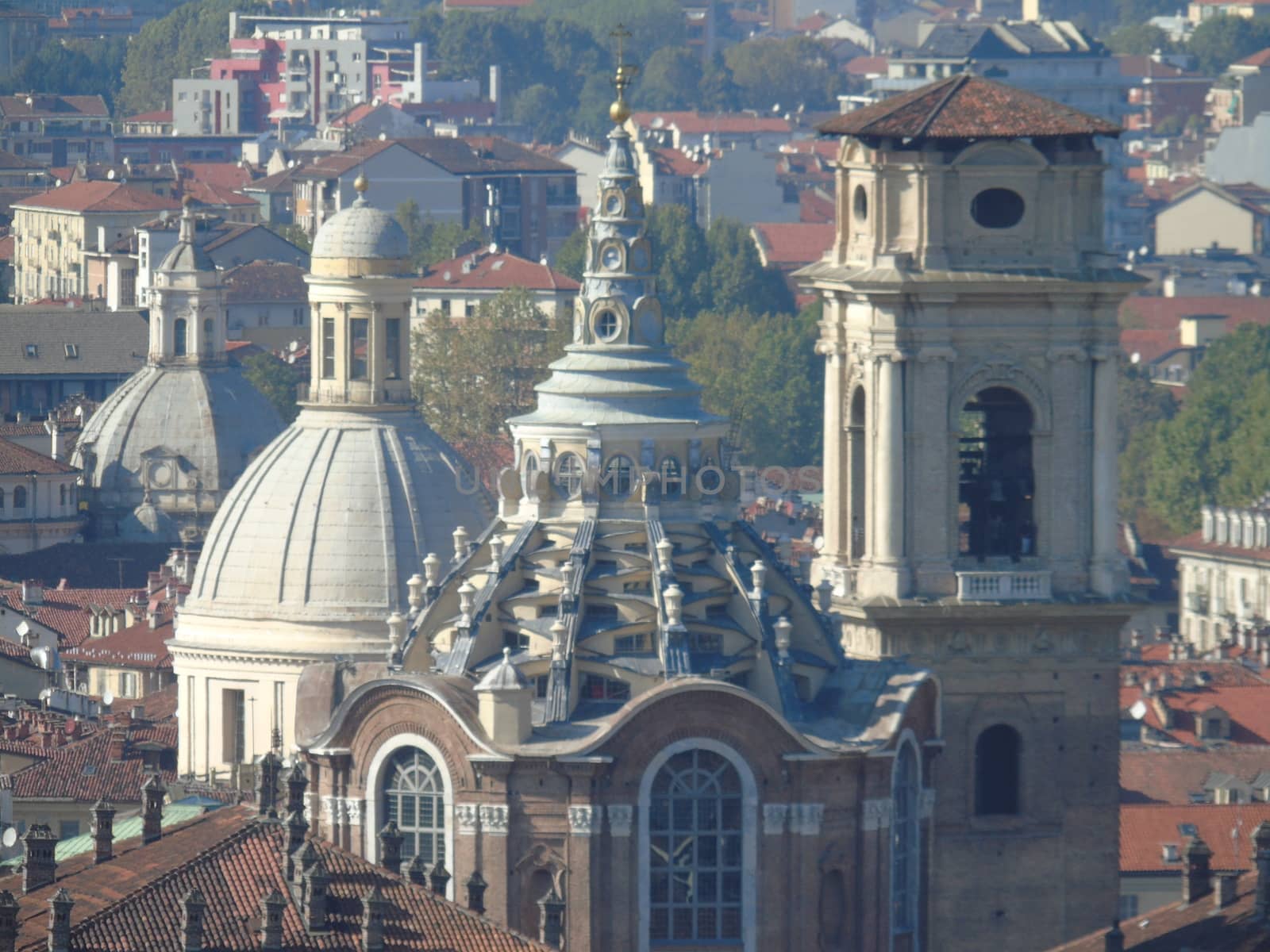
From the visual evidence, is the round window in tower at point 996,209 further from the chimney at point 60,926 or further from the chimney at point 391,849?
the chimney at point 60,926

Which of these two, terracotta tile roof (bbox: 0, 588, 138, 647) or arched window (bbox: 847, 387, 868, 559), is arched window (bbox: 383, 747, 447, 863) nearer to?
arched window (bbox: 847, 387, 868, 559)

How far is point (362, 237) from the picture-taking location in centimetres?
12762

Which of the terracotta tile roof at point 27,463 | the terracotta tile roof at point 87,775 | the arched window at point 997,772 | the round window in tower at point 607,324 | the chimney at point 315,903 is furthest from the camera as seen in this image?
the terracotta tile roof at point 27,463

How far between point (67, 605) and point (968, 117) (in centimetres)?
6554

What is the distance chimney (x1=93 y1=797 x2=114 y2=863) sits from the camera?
88.1 metres

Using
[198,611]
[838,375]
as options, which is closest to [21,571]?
[198,611]

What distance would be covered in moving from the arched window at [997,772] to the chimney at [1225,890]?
5150 millimetres

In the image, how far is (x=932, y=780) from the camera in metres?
90.9

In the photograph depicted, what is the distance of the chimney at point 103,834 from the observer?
88.1 meters

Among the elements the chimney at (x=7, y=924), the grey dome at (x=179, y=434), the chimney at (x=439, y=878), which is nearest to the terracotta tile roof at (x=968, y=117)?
the chimney at (x=439, y=878)

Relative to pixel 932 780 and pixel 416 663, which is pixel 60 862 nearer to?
pixel 416 663

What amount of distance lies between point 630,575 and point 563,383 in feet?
12.8

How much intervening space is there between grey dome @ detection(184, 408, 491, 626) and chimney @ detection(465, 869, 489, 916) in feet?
114

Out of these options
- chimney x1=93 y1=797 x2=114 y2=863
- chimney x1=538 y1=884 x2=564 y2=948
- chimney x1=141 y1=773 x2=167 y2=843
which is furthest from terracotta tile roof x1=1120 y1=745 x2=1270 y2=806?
chimney x1=538 y1=884 x2=564 y2=948
